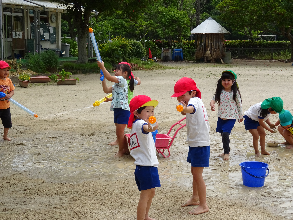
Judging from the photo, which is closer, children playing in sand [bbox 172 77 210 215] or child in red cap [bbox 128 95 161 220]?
child in red cap [bbox 128 95 161 220]

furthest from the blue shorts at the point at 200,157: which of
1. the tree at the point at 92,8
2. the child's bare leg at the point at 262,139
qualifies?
the tree at the point at 92,8

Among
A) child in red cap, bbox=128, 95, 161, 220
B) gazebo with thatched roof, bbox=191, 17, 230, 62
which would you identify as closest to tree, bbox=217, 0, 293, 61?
gazebo with thatched roof, bbox=191, 17, 230, 62

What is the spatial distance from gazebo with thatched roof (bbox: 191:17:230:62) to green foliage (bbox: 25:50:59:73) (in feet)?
45.6

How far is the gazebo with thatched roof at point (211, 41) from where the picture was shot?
29.4 metres

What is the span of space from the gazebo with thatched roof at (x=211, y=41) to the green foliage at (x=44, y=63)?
45.6 feet

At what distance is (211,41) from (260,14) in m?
4.38

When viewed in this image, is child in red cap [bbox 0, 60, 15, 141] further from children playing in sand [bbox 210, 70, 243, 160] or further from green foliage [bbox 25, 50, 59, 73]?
green foliage [bbox 25, 50, 59, 73]

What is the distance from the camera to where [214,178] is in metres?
5.12

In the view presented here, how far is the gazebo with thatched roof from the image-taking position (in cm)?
2936

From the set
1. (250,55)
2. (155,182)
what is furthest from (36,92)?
(250,55)

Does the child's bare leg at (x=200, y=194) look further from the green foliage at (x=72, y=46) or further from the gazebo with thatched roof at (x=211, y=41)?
the green foliage at (x=72, y=46)

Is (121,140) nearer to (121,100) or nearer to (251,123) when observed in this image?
(121,100)

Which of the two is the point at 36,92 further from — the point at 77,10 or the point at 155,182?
the point at 155,182

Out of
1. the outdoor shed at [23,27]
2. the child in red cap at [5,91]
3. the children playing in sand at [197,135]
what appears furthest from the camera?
the outdoor shed at [23,27]
